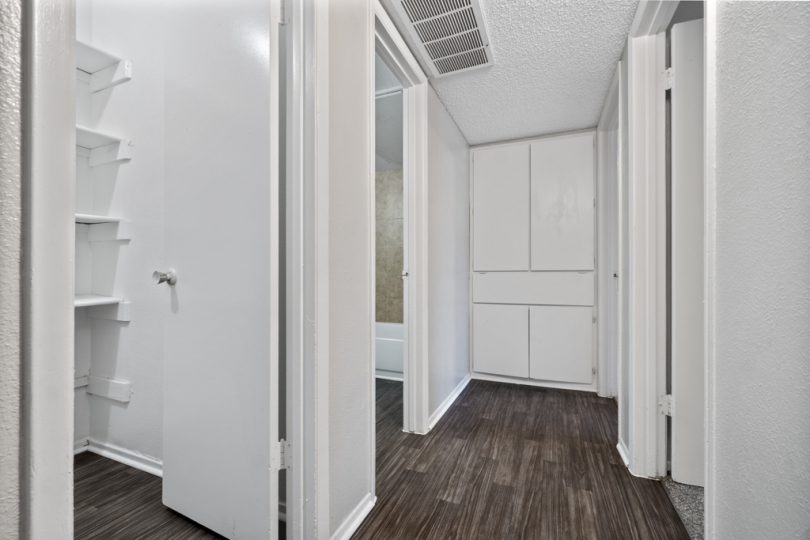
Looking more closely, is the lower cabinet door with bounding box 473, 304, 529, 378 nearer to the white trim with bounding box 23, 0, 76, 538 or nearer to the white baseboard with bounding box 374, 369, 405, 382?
the white baseboard with bounding box 374, 369, 405, 382

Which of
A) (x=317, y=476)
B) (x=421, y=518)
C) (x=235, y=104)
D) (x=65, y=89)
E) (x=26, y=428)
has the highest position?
(x=235, y=104)

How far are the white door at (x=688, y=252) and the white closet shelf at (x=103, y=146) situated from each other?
8.25 ft

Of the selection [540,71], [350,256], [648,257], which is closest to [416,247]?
[350,256]

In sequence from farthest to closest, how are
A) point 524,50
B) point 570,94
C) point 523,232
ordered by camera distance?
1. point 523,232
2. point 570,94
3. point 524,50

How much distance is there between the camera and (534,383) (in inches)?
123

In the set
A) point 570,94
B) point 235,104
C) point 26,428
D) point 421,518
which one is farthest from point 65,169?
point 570,94

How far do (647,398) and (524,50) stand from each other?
6.01 ft

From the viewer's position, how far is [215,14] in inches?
48.5

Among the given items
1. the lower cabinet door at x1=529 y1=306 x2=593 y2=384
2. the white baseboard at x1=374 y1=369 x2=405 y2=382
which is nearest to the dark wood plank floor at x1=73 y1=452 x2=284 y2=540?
the white baseboard at x1=374 y1=369 x2=405 y2=382

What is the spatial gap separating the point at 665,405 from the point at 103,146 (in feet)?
9.74

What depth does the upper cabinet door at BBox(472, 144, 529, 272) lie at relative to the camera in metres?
3.14

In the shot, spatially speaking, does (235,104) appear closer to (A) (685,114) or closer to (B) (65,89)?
(B) (65,89)

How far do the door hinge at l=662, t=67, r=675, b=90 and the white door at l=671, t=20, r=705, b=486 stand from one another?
26 mm

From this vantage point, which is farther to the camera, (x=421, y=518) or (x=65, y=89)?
(x=421, y=518)
